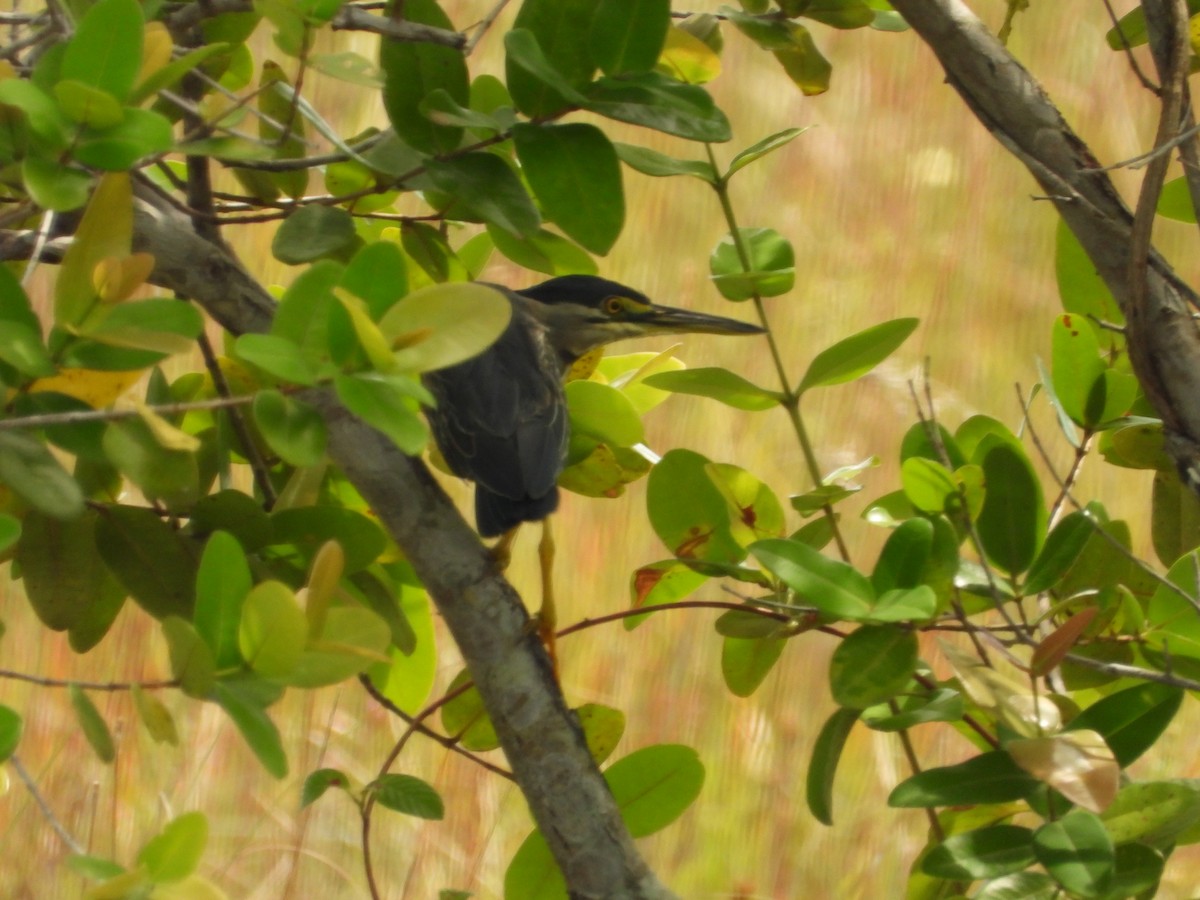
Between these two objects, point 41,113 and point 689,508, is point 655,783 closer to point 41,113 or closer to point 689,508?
point 689,508

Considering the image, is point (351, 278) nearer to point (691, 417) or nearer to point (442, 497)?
point (442, 497)

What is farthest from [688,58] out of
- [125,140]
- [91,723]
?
[91,723]

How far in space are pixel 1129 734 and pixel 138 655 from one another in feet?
8.38

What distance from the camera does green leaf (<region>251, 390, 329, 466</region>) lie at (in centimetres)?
73

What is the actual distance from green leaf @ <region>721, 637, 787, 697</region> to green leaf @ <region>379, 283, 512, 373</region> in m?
0.56

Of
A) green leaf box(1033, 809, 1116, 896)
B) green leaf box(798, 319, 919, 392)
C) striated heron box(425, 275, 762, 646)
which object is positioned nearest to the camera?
green leaf box(1033, 809, 1116, 896)

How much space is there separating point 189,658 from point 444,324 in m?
0.23

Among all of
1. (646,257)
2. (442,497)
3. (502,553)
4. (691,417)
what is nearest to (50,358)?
(442,497)

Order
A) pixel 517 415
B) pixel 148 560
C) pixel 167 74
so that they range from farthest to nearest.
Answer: pixel 517 415 → pixel 148 560 → pixel 167 74

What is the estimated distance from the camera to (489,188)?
3.26ft

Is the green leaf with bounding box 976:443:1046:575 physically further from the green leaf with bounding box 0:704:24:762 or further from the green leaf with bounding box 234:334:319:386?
the green leaf with bounding box 0:704:24:762

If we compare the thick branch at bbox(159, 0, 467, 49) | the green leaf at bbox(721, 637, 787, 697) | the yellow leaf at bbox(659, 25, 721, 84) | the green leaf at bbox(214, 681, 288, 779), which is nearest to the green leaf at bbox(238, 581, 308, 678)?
the green leaf at bbox(214, 681, 288, 779)

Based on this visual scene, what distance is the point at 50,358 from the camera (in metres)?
0.76

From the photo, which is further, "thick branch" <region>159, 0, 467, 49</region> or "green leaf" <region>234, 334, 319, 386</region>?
"thick branch" <region>159, 0, 467, 49</region>
